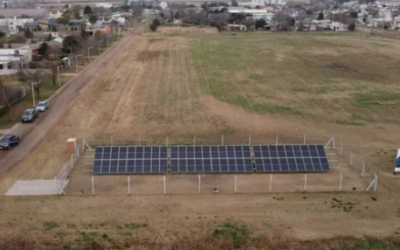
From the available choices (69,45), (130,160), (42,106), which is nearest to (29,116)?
(42,106)

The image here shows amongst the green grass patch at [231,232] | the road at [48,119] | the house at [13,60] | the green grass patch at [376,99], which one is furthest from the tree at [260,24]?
the green grass patch at [231,232]

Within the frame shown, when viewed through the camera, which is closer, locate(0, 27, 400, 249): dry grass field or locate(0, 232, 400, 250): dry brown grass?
locate(0, 232, 400, 250): dry brown grass

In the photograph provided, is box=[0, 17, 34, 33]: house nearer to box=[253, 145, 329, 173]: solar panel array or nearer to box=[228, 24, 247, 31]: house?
box=[228, 24, 247, 31]: house

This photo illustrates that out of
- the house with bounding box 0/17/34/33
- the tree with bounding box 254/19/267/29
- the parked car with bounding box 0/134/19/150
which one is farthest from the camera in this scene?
the tree with bounding box 254/19/267/29

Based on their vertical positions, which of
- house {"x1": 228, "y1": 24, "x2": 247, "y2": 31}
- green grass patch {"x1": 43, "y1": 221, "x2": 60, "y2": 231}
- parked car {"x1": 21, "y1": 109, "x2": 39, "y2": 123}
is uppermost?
house {"x1": 228, "y1": 24, "x2": 247, "y2": 31}

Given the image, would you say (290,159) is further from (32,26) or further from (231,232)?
(32,26)

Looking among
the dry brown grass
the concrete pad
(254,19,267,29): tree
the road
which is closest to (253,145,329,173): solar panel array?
the dry brown grass
